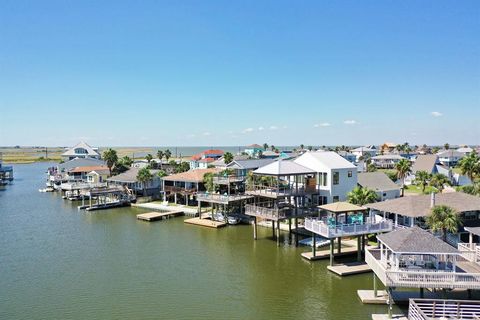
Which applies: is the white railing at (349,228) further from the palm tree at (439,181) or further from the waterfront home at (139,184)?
the waterfront home at (139,184)

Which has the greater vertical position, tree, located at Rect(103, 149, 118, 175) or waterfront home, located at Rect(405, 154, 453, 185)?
tree, located at Rect(103, 149, 118, 175)

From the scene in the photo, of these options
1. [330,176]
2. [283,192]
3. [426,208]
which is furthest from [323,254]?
[330,176]

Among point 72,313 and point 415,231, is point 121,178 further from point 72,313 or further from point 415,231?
point 415,231

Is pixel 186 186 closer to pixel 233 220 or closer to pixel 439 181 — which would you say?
pixel 233 220

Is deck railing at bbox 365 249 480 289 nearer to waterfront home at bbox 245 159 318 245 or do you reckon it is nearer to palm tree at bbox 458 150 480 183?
waterfront home at bbox 245 159 318 245

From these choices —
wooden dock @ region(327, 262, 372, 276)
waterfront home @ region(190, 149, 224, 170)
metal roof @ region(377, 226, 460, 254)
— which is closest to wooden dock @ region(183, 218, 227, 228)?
wooden dock @ region(327, 262, 372, 276)

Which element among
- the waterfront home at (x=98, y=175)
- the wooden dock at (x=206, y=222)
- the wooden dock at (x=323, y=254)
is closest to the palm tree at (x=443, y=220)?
the wooden dock at (x=323, y=254)

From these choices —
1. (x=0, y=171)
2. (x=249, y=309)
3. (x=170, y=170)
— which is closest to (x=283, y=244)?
(x=249, y=309)
